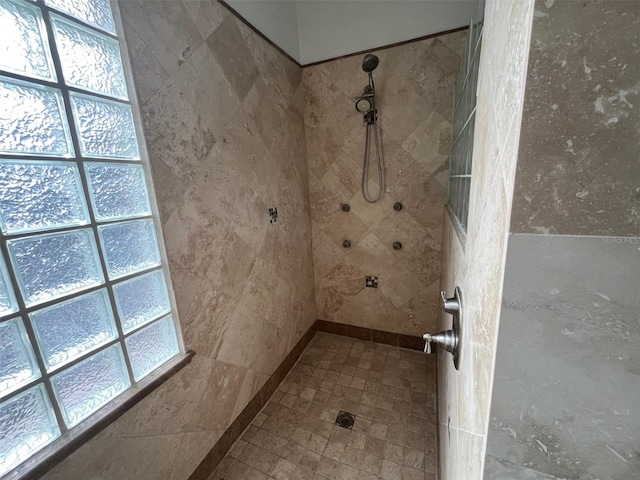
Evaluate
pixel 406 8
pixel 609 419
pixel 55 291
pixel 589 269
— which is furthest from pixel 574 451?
pixel 406 8

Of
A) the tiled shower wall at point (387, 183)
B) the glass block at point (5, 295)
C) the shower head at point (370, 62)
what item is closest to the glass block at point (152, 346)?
the glass block at point (5, 295)

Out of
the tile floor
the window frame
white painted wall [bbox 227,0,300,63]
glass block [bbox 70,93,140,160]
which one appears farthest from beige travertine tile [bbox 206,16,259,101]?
the tile floor

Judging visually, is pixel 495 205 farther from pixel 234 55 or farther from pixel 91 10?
pixel 234 55

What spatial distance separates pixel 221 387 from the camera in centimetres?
124

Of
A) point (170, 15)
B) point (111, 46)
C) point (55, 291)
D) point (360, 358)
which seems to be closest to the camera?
point (55, 291)

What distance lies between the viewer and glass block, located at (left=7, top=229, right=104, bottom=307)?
0.64 meters

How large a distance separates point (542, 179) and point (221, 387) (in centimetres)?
148

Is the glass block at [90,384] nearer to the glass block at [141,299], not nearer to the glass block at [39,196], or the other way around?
the glass block at [141,299]

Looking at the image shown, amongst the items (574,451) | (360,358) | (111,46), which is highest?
(111,46)

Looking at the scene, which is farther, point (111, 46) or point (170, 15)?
point (170, 15)

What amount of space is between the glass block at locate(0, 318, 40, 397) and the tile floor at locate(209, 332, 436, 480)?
3.30 feet

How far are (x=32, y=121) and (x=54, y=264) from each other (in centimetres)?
40

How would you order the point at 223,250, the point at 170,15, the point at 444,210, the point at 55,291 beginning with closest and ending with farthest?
the point at 55,291 → the point at 170,15 → the point at 223,250 → the point at 444,210

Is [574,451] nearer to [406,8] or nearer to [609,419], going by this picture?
[609,419]
